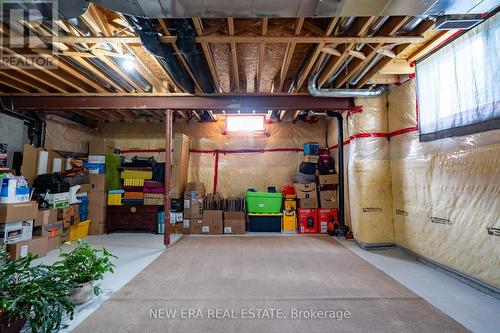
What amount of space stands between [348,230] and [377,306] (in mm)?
2611

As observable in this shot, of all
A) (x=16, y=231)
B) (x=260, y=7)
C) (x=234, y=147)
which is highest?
(x=260, y=7)

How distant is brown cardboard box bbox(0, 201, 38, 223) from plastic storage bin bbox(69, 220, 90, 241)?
1084mm

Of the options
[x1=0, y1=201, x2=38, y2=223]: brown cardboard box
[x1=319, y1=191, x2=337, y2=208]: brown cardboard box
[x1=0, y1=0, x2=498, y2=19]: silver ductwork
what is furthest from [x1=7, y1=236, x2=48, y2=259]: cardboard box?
[x1=319, y1=191, x2=337, y2=208]: brown cardboard box

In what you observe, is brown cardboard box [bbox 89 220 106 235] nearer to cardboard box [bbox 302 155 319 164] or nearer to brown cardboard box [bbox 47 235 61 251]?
brown cardboard box [bbox 47 235 61 251]

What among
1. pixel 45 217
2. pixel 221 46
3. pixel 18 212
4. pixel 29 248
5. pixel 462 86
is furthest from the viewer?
pixel 45 217

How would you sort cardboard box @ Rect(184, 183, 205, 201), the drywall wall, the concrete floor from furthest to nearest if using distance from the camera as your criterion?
the drywall wall → cardboard box @ Rect(184, 183, 205, 201) → the concrete floor

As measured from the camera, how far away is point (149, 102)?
4.04m

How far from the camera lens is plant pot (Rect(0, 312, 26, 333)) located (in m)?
1.52

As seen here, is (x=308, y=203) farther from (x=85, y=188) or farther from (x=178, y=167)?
(x=85, y=188)

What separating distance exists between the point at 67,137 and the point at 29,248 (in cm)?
294

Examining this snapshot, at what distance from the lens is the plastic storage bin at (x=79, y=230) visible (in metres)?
4.32

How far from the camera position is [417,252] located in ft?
10.4

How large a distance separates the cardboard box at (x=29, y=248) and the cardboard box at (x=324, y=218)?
4784 millimetres

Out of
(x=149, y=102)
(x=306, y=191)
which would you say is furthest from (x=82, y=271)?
(x=306, y=191)
